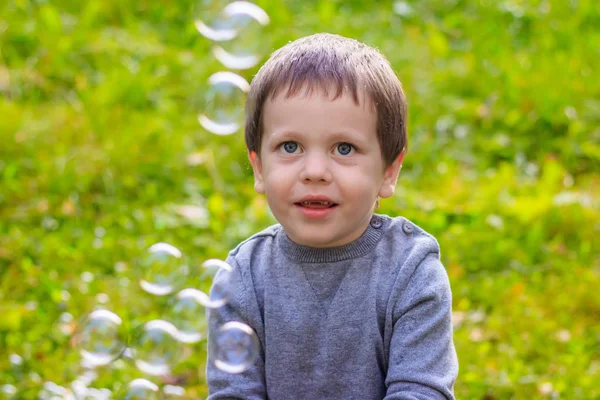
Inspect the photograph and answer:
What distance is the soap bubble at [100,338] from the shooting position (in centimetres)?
251

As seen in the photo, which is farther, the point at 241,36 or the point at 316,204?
the point at 241,36

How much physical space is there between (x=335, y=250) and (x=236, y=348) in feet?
0.95

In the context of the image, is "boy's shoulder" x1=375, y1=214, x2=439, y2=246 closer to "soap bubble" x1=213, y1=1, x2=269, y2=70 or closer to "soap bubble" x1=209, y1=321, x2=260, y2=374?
"soap bubble" x1=209, y1=321, x2=260, y2=374

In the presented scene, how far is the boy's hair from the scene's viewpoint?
6.59 feet

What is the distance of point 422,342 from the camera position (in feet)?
6.72

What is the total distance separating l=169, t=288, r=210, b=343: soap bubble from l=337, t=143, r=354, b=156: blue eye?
22.8 inches

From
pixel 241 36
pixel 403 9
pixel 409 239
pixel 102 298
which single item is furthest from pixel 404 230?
pixel 403 9

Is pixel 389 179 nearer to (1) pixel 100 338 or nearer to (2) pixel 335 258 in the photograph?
(2) pixel 335 258

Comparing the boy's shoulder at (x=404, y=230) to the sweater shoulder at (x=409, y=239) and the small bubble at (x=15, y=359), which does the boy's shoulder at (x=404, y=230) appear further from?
the small bubble at (x=15, y=359)

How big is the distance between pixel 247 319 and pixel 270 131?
41 cm

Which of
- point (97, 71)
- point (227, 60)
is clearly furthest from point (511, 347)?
point (97, 71)

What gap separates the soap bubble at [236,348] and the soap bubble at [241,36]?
93 centimetres

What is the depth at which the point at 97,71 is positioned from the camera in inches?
194

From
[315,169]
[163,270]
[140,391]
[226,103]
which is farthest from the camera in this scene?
[226,103]
